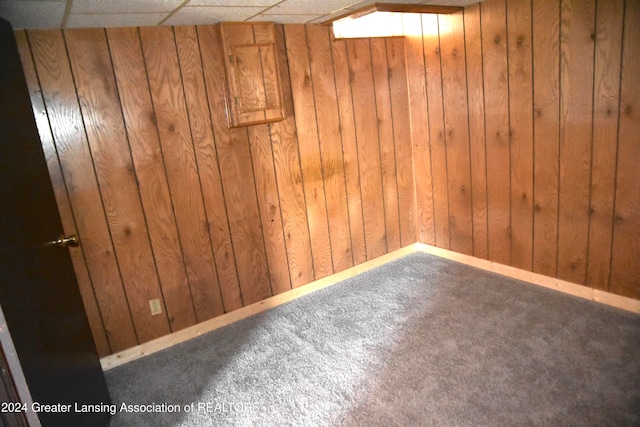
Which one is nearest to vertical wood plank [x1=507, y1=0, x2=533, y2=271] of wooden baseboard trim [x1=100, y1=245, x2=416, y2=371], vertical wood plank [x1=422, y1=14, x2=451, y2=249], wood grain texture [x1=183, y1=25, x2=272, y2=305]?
vertical wood plank [x1=422, y1=14, x2=451, y2=249]

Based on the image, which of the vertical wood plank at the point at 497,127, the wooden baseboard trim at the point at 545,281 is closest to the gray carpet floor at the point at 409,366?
the wooden baseboard trim at the point at 545,281

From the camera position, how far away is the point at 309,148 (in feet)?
9.22

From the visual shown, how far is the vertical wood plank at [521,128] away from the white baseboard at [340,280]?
0.13 meters

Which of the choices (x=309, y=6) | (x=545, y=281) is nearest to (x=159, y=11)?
(x=309, y=6)

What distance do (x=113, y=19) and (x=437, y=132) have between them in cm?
217

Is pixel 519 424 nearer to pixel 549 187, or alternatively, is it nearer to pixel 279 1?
pixel 549 187

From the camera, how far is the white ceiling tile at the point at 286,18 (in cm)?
230

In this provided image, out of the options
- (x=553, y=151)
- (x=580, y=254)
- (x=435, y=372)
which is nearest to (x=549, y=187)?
(x=553, y=151)

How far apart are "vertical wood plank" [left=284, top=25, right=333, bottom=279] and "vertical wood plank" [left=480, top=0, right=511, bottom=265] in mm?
1122

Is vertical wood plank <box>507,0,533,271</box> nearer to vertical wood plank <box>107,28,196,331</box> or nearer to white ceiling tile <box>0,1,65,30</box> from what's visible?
vertical wood plank <box>107,28,196,331</box>

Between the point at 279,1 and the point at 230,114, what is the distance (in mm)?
705

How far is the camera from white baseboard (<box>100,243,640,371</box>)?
2311 mm

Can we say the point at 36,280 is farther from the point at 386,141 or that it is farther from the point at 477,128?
the point at 477,128

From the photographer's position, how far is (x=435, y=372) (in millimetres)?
1931
